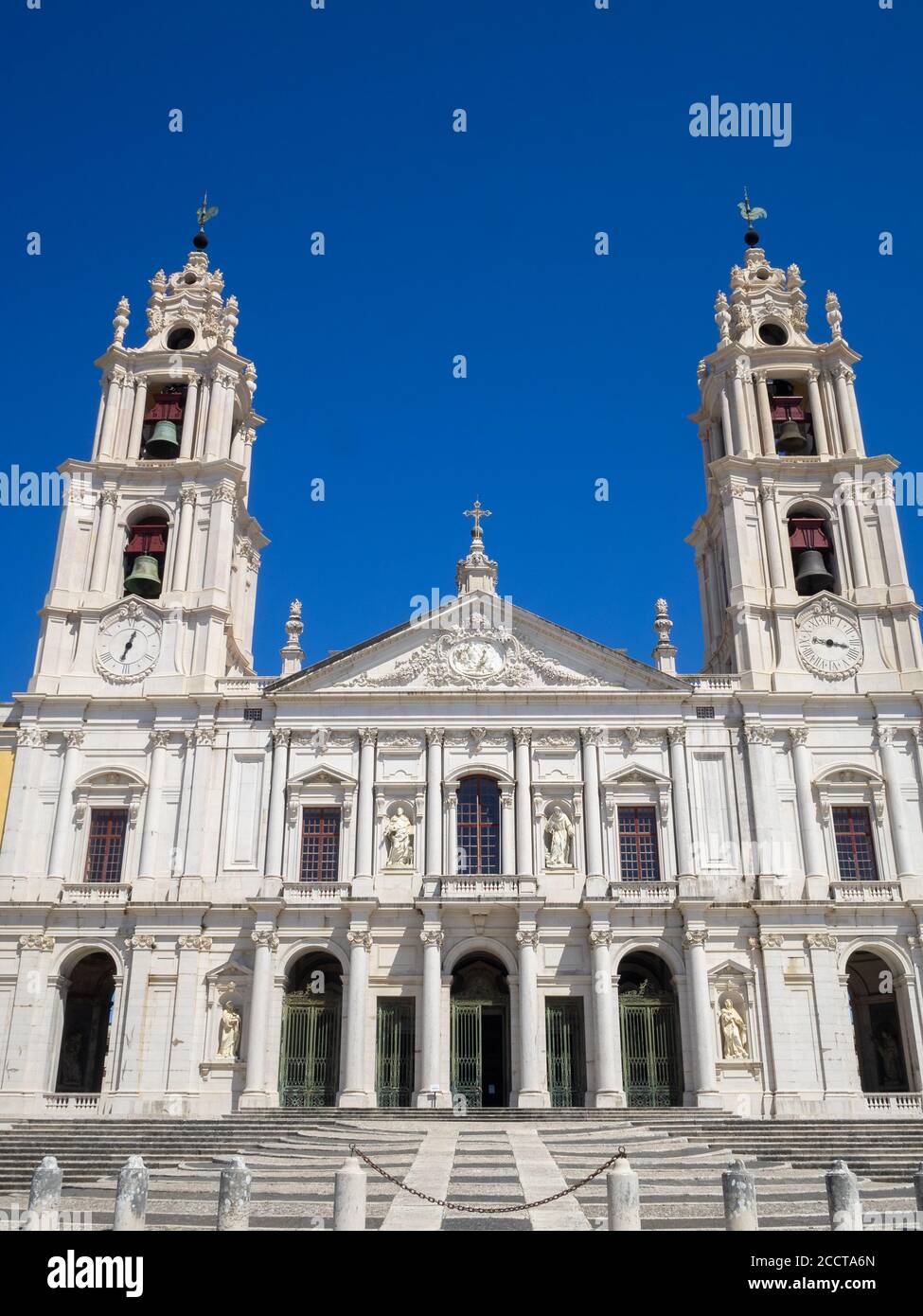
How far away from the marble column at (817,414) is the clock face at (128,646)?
71.3 ft

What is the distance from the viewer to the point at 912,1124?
23.1 meters

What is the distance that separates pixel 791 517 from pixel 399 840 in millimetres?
16190

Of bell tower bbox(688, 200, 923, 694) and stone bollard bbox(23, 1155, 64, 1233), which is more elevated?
bell tower bbox(688, 200, 923, 694)

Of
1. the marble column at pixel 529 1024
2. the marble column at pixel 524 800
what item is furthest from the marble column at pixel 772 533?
the marble column at pixel 529 1024

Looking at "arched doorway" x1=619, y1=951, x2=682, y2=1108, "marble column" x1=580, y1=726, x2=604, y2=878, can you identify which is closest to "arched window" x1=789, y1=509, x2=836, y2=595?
"marble column" x1=580, y1=726, x2=604, y2=878

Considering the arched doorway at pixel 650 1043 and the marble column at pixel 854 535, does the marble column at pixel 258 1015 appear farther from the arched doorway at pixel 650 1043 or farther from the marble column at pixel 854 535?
the marble column at pixel 854 535

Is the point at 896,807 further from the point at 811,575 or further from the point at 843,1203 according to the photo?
the point at 843,1203

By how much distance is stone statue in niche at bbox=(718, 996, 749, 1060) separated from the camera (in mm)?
28812

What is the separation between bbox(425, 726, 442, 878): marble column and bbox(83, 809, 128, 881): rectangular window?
28.0ft

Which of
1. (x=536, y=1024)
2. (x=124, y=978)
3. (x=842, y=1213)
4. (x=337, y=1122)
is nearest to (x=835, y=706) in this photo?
(x=536, y=1024)

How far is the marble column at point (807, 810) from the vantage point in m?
30.6

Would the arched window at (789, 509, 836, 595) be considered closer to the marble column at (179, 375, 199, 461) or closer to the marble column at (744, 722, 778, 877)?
the marble column at (744, 722, 778, 877)
